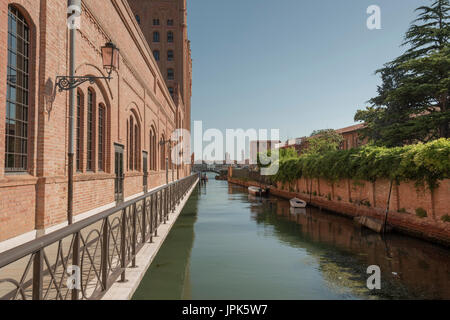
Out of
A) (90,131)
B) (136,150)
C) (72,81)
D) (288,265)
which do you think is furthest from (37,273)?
(136,150)

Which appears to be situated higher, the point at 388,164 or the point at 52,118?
the point at 52,118

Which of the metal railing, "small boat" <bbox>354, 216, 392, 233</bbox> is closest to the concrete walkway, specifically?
the metal railing

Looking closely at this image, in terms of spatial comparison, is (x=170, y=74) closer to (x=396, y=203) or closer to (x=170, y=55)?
(x=170, y=55)

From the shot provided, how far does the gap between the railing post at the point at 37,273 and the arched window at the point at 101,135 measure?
31.4ft

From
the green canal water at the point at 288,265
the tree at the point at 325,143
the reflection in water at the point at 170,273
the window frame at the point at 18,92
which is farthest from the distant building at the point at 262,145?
the window frame at the point at 18,92

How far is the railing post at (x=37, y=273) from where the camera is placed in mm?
2246

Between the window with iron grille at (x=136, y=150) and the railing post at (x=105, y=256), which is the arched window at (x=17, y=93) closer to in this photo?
the railing post at (x=105, y=256)

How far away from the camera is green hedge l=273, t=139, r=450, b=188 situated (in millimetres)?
11438

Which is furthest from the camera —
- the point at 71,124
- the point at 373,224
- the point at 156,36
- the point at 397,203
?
the point at 156,36

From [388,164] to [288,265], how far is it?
29.8 feet

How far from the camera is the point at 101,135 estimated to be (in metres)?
11.6

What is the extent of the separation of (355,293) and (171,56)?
49349mm

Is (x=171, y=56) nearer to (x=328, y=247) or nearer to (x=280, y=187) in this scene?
(x=280, y=187)

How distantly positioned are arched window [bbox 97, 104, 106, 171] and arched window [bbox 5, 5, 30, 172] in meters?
4.73
